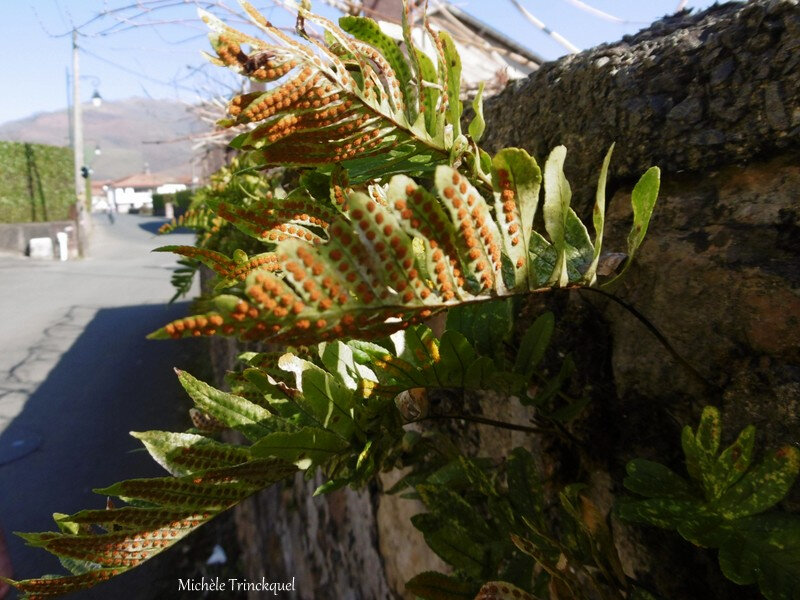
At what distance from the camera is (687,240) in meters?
0.87

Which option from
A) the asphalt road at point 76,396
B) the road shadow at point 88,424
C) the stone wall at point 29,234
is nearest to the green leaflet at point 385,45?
the road shadow at point 88,424

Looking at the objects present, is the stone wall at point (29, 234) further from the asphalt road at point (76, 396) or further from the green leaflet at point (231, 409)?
the green leaflet at point (231, 409)

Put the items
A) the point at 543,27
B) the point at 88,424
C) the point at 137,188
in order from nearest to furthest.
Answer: the point at 543,27
the point at 88,424
the point at 137,188

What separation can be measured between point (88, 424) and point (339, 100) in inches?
257

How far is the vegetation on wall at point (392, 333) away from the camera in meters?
0.54

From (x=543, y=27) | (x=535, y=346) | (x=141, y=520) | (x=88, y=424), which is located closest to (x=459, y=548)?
(x=535, y=346)

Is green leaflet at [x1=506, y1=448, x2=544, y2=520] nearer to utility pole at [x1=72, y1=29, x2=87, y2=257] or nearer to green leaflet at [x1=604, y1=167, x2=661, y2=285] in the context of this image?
green leaflet at [x1=604, y1=167, x2=661, y2=285]

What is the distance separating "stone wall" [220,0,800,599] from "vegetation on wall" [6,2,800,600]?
0.09 metres

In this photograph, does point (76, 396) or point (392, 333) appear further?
point (76, 396)

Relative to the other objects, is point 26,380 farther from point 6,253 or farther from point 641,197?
point 6,253

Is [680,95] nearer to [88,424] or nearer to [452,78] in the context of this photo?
[452,78]

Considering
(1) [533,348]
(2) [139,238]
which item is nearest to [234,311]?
(1) [533,348]

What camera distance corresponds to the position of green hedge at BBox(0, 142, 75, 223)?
19203mm

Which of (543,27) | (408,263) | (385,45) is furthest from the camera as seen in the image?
(543,27)
